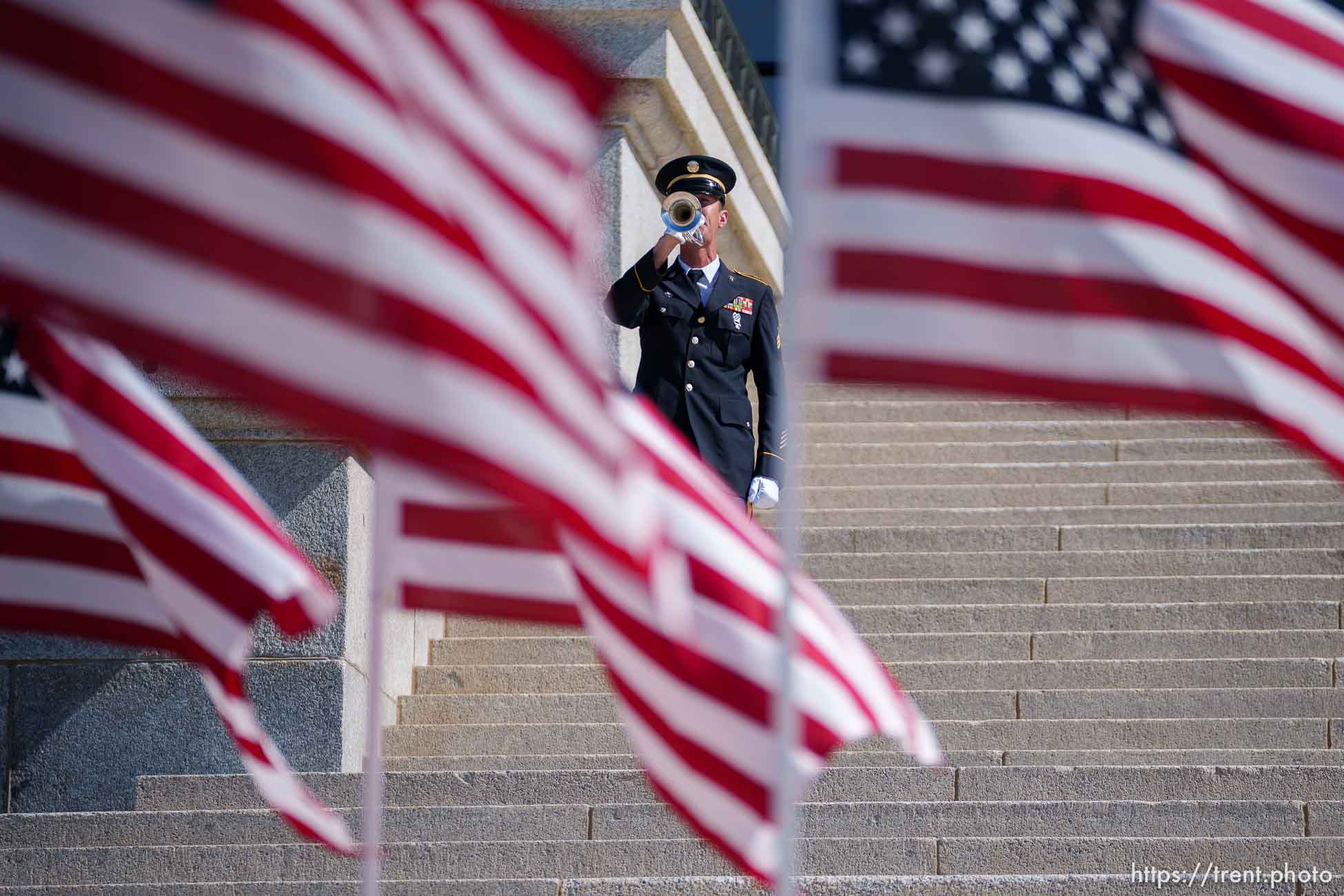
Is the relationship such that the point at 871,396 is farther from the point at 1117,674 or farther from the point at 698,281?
the point at 1117,674

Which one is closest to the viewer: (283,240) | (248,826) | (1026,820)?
(283,240)

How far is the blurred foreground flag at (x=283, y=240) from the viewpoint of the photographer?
11.9 ft

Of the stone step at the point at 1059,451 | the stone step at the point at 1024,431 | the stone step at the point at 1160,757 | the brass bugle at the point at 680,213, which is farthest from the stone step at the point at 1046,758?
the stone step at the point at 1024,431

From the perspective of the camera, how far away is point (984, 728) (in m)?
8.66

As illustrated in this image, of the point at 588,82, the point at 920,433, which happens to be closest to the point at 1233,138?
the point at 588,82

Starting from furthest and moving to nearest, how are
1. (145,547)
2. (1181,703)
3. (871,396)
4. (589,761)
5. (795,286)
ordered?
(871,396)
(1181,703)
(589,761)
(145,547)
(795,286)

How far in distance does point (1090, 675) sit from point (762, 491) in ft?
4.88

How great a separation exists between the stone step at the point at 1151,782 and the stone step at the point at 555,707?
1.01 metres

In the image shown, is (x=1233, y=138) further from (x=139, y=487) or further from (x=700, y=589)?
(x=139, y=487)

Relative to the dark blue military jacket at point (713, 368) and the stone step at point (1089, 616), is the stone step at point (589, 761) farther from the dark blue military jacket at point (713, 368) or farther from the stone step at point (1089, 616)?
the dark blue military jacket at point (713, 368)

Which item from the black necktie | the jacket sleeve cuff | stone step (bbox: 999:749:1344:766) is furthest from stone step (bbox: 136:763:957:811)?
the black necktie

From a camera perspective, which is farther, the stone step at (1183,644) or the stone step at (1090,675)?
the stone step at (1183,644)

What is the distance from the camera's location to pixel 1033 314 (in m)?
4.35

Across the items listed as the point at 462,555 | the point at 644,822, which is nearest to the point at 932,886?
the point at 644,822
